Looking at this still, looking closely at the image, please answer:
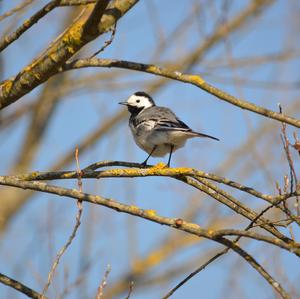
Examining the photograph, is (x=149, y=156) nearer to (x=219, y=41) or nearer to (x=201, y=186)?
(x=201, y=186)

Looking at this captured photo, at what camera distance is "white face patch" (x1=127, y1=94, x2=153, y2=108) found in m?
6.13

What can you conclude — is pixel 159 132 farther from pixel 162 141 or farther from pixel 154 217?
pixel 154 217

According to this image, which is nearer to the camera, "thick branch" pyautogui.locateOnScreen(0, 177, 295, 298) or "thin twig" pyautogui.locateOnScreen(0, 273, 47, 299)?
"thick branch" pyautogui.locateOnScreen(0, 177, 295, 298)

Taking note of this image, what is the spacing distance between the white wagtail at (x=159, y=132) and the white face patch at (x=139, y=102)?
0.84 meters

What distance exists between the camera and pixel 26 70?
9.63 feet

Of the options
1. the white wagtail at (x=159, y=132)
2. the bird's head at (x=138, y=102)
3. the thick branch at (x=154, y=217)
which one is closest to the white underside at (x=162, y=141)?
the white wagtail at (x=159, y=132)

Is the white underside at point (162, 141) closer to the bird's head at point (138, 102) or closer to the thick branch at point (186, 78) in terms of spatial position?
the bird's head at point (138, 102)

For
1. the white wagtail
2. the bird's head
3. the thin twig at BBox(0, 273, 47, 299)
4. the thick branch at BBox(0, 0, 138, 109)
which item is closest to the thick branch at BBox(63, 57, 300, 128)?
the thick branch at BBox(0, 0, 138, 109)

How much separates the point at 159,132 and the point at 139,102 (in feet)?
4.95

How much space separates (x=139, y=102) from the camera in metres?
6.15

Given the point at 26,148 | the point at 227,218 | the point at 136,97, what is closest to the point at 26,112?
the point at 26,148

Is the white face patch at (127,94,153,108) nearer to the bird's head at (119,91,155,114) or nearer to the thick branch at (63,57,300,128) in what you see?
the bird's head at (119,91,155,114)

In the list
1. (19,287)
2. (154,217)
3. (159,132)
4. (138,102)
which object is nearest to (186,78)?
(154,217)

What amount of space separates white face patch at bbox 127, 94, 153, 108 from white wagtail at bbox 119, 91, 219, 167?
84 cm
